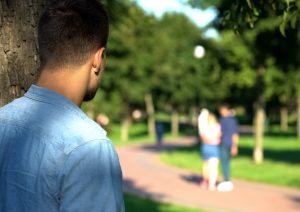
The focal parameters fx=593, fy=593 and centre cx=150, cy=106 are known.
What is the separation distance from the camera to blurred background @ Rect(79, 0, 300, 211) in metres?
11.7

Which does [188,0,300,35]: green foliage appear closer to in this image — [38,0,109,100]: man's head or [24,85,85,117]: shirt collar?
[38,0,109,100]: man's head

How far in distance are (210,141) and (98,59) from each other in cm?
1121

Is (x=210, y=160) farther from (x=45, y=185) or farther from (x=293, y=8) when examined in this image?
(x=45, y=185)

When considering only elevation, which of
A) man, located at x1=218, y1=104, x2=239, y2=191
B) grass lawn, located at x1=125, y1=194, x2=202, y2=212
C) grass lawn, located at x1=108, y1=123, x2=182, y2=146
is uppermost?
man, located at x1=218, y1=104, x2=239, y2=191

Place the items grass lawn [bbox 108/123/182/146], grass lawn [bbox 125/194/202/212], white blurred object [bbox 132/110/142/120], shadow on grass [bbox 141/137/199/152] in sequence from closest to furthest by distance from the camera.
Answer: grass lawn [bbox 125/194/202/212] → shadow on grass [bbox 141/137/199/152] → grass lawn [bbox 108/123/182/146] → white blurred object [bbox 132/110/142/120]

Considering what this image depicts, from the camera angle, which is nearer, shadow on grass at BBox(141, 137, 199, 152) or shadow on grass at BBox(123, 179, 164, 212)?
shadow on grass at BBox(123, 179, 164, 212)

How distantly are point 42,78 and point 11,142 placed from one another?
0.22 meters

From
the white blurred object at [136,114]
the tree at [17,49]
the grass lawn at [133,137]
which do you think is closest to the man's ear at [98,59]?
the tree at [17,49]

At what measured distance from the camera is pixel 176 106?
2008 inches

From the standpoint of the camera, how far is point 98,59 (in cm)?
186

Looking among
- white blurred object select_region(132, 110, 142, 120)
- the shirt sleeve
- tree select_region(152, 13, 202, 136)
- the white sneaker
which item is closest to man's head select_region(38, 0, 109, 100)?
the shirt sleeve

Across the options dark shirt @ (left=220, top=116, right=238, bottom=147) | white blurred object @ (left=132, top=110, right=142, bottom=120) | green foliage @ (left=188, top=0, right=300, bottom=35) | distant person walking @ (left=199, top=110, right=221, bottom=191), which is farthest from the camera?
white blurred object @ (left=132, top=110, right=142, bottom=120)

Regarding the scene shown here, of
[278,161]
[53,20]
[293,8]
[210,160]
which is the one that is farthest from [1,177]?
[278,161]

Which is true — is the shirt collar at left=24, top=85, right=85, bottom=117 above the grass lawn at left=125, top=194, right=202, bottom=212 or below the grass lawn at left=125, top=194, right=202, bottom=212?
A: above
